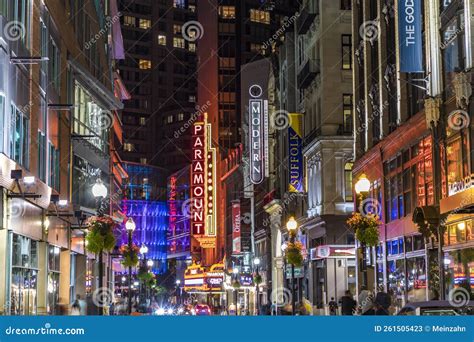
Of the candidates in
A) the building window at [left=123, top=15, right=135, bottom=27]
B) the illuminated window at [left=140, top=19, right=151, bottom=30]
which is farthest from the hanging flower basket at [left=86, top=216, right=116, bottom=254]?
the illuminated window at [left=140, top=19, right=151, bottom=30]

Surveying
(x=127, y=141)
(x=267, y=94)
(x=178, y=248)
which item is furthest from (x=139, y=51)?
(x=267, y=94)

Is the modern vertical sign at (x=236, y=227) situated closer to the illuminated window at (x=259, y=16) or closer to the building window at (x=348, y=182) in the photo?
the building window at (x=348, y=182)

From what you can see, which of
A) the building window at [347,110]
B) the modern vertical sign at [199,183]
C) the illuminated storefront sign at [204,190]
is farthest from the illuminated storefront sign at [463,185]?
the modern vertical sign at [199,183]

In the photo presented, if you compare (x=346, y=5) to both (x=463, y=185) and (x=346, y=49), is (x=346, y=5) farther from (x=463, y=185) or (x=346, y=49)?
(x=463, y=185)

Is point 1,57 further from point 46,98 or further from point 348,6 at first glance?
point 348,6

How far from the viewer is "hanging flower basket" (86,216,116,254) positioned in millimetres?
33094

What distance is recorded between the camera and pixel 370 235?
3020cm

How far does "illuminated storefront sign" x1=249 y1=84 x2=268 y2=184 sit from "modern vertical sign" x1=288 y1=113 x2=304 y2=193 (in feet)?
33.3

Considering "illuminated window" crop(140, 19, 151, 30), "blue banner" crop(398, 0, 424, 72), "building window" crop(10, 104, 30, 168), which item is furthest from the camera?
"illuminated window" crop(140, 19, 151, 30)

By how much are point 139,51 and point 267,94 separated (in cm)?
10390

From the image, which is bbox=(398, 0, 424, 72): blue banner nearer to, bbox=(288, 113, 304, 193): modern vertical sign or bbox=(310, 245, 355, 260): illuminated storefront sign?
bbox=(310, 245, 355, 260): illuminated storefront sign

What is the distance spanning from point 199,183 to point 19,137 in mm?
78388

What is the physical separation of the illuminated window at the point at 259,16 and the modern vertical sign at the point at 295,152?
6660cm

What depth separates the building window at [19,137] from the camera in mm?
25531
